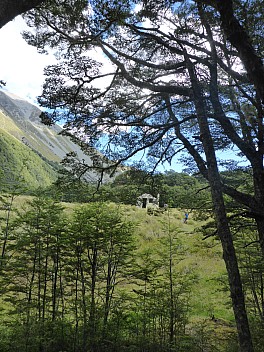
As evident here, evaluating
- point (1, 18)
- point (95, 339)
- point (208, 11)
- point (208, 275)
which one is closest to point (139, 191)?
point (95, 339)

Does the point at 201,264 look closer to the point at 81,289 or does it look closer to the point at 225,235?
the point at 81,289

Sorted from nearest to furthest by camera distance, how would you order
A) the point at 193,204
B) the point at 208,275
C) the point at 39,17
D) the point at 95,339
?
the point at 95,339 < the point at 39,17 < the point at 193,204 < the point at 208,275

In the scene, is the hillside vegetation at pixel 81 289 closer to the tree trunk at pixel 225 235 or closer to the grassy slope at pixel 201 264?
the grassy slope at pixel 201 264

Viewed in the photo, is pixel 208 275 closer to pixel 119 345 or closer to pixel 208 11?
pixel 119 345

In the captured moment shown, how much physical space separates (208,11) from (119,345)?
6.41m

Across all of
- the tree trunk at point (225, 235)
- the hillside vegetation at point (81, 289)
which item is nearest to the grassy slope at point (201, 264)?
the hillside vegetation at point (81, 289)

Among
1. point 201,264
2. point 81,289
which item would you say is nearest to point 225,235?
point 81,289

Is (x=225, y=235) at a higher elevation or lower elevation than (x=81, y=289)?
higher

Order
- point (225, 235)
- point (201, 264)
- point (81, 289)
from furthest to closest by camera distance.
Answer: point (201, 264) < point (81, 289) < point (225, 235)

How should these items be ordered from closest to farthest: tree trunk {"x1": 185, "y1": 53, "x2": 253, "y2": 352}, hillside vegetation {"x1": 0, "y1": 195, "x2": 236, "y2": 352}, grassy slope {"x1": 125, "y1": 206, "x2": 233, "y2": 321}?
tree trunk {"x1": 185, "y1": 53, "x2": 253, "y2": 352} → hillside vegetation {"x1": 0, "y1": 195, "x2": 236, "y2": 352} → grassy slope {"x1": 125, "y1": 206, "x2": 233, "y2": 321}

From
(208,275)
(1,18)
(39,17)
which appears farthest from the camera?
(208,275)

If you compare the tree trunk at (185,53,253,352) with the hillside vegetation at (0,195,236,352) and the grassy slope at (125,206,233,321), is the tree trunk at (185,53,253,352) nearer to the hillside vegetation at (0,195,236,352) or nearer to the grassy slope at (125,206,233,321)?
the hillside vegetation at (0,195,236,352)

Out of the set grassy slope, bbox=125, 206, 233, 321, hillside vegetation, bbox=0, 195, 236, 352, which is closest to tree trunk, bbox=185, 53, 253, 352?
hillside vegetation, bbox=0, 195, 236, 352

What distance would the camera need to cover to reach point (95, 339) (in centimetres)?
433
